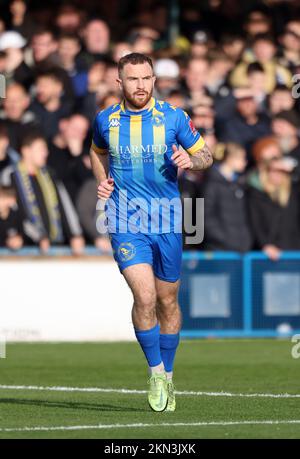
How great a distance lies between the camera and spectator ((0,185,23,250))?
667 inches

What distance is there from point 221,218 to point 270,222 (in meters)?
0.66

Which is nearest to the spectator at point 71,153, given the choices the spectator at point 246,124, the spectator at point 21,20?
the spectator at point 246,124

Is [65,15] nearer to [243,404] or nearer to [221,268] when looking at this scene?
[221,268]

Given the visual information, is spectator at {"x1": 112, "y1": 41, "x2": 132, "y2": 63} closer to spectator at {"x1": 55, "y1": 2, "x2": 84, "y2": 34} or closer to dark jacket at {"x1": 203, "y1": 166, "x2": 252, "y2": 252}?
spectator at {"x1": 55, "y1": 2, "x2": 84, "y2": 34}

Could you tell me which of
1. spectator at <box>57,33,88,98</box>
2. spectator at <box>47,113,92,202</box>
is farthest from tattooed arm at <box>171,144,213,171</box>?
spectator at <box>57,33,88,98</box>

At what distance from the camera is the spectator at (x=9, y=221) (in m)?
16.9

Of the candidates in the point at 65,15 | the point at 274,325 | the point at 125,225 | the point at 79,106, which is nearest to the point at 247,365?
the point at 274,325

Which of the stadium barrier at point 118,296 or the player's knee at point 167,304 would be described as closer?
the player's knee at point 167,304

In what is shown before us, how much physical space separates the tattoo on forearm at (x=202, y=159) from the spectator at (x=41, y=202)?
645cm

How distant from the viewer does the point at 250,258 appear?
1755cm

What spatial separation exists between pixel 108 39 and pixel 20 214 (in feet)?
17.8

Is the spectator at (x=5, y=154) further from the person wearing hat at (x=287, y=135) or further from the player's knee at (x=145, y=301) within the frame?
the player's knee at (x=145, y=301)

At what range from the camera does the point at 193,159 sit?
10.5 meters
